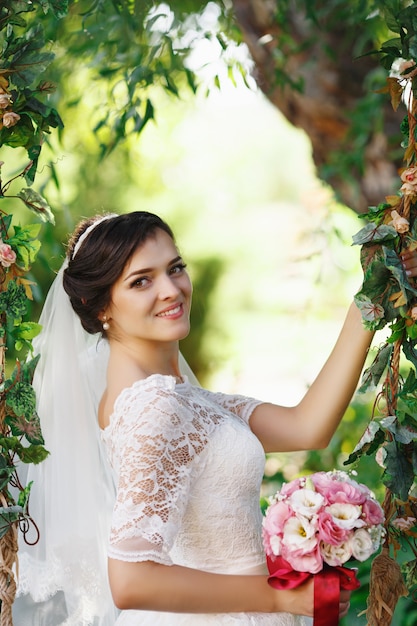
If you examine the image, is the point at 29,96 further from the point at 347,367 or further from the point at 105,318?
the point at 347,367

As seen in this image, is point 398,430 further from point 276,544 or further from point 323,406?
point 323,406

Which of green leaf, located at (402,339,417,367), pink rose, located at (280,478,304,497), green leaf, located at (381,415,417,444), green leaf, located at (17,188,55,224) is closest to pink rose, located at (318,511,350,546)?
pink rose, located at (280,478,304,497)

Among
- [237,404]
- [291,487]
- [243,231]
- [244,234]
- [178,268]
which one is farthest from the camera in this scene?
[243,231]

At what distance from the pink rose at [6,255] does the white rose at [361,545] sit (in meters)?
0.87

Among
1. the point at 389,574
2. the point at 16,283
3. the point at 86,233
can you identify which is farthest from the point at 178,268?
the point at 389,574

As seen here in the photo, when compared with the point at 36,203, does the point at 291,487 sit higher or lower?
lower

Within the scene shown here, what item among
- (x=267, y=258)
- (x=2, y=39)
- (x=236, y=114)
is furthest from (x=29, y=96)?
(x=236, y=114)

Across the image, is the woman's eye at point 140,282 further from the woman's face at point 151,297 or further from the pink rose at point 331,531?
the pink rose at point 331,531

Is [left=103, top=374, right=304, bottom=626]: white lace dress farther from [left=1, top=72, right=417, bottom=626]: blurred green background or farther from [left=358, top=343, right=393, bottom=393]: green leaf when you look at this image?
[left=1, top=72, right=417, bottom=626]: blurred green background

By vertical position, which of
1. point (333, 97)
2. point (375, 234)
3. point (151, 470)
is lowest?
point (333, 97)

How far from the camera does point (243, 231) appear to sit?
11.4 metres

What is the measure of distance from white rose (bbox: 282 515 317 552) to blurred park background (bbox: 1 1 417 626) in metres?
2.75

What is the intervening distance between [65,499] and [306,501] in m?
0.72

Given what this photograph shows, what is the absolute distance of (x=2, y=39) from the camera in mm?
1776
